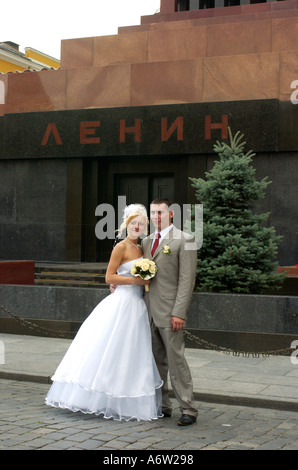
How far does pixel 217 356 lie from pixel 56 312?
307 cm

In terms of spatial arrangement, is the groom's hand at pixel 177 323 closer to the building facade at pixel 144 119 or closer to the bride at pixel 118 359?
the bride at pixel 118 359

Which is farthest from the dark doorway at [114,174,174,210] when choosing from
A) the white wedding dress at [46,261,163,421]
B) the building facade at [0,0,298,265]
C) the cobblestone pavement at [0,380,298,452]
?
the white wedding dress at [46,261,163,421]

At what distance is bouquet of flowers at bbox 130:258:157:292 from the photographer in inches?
241

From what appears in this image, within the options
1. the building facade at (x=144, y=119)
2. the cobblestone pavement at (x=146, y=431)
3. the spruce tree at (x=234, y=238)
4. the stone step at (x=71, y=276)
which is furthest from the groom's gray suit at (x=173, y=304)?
the building facade at (x=144, y=119)

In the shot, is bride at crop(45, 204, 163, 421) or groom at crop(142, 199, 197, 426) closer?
groom at crop(142, 199, 197, 426)

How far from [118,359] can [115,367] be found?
84mm

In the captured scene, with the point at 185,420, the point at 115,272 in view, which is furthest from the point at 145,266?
the point at 185,420

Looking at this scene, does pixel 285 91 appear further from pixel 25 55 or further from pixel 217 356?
pixel 25 55

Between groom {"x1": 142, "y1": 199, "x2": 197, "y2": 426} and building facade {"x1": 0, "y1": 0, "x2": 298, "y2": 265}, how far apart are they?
32.5 ft

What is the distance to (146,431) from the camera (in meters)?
5.79

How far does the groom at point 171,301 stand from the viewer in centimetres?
608

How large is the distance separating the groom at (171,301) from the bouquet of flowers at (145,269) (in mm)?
132

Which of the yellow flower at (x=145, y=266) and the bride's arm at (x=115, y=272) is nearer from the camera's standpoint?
the yellow flower at (x=145, y=266)

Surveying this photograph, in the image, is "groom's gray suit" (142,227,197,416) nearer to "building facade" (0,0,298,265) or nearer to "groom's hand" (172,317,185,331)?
"groom's hand" (172,317,185,331)
